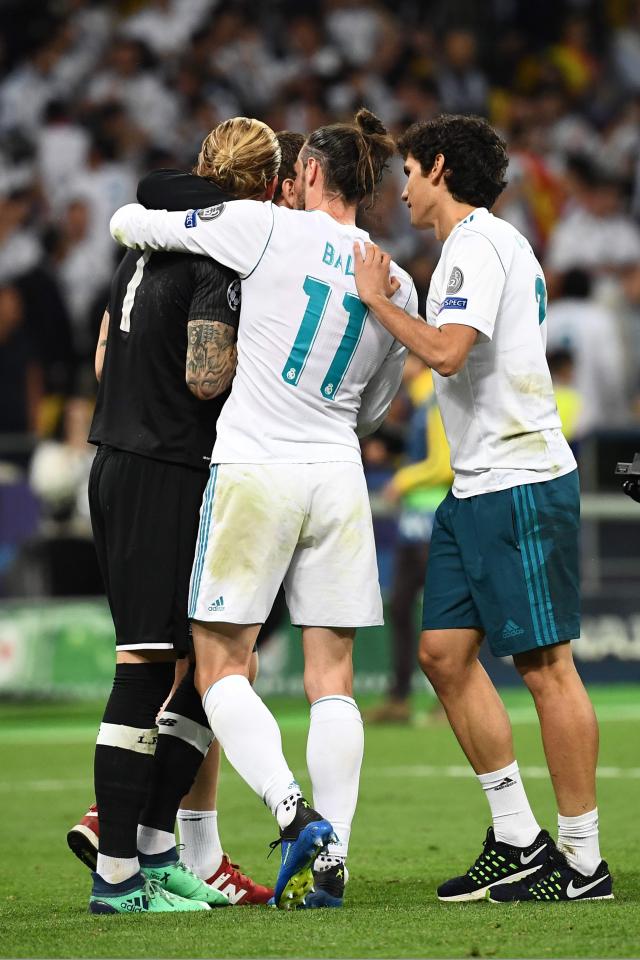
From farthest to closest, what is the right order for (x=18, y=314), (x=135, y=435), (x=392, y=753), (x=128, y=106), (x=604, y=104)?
(x=604, y=104) < (x=128, y=106) < (x=18, y=314) < (x=392, y=753) < (x=135, y=435)

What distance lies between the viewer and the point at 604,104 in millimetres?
17438

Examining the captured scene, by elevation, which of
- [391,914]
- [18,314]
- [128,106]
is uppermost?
[128,106]

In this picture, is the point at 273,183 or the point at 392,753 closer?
the point at 273,183

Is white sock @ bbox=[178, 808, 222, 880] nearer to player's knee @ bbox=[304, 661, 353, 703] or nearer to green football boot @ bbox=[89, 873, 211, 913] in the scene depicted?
green football boot @ bbox=[89, 873, 211, 913]

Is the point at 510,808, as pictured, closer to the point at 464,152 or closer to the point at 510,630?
the point at 510,630

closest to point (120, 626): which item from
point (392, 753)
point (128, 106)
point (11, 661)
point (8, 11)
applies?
point (392, 753)

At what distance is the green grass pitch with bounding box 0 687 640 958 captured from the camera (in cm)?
388

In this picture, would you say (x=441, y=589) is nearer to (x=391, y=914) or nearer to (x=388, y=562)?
(x=391, y=914)

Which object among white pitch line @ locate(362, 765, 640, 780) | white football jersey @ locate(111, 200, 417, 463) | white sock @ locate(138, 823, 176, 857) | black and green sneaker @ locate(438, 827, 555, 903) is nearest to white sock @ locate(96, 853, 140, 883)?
white sock @ locate(138, 823, 176, 857)

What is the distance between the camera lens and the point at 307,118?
15.7 m

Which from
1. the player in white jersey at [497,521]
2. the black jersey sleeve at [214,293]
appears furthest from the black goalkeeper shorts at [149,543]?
the player in white jersey at [497,521]

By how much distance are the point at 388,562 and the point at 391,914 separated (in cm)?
777

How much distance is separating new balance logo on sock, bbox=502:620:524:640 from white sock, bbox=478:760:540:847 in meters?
0.42

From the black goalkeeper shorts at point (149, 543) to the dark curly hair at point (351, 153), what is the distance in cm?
94
